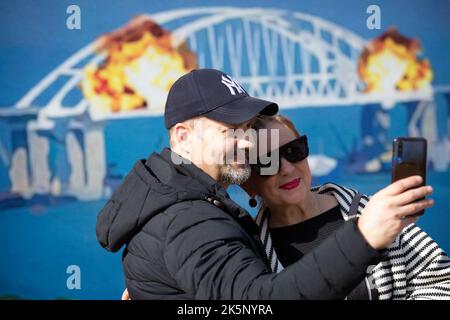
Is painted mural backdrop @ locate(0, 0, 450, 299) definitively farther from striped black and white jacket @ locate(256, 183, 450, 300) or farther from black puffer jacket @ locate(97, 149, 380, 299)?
black puffer jacket @ locate(97, 149, 380, 299)

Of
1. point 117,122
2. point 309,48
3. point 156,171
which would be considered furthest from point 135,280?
point 309,48

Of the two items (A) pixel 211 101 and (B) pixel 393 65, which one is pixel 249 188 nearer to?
(A) pixel 211 101

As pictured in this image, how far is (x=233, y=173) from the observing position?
6.06 ft

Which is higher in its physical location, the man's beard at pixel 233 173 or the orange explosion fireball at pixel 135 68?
the orange explosion fireball at pixel 135 68

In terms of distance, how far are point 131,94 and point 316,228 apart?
244 centimetres

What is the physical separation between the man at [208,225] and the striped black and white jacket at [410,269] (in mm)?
439

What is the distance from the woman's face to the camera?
2133mm

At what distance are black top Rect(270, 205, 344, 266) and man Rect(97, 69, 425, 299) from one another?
0.37 m

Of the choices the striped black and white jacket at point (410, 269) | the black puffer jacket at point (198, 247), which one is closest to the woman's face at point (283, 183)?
the striped black and white jacket at point (410, 269)

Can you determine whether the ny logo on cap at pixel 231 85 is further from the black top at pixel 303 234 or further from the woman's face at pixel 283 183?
the black top at pixel 303 234

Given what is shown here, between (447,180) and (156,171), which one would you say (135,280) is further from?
(447,180)

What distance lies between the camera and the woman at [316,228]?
2.01 m

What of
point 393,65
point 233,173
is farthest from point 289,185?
point 393,65
